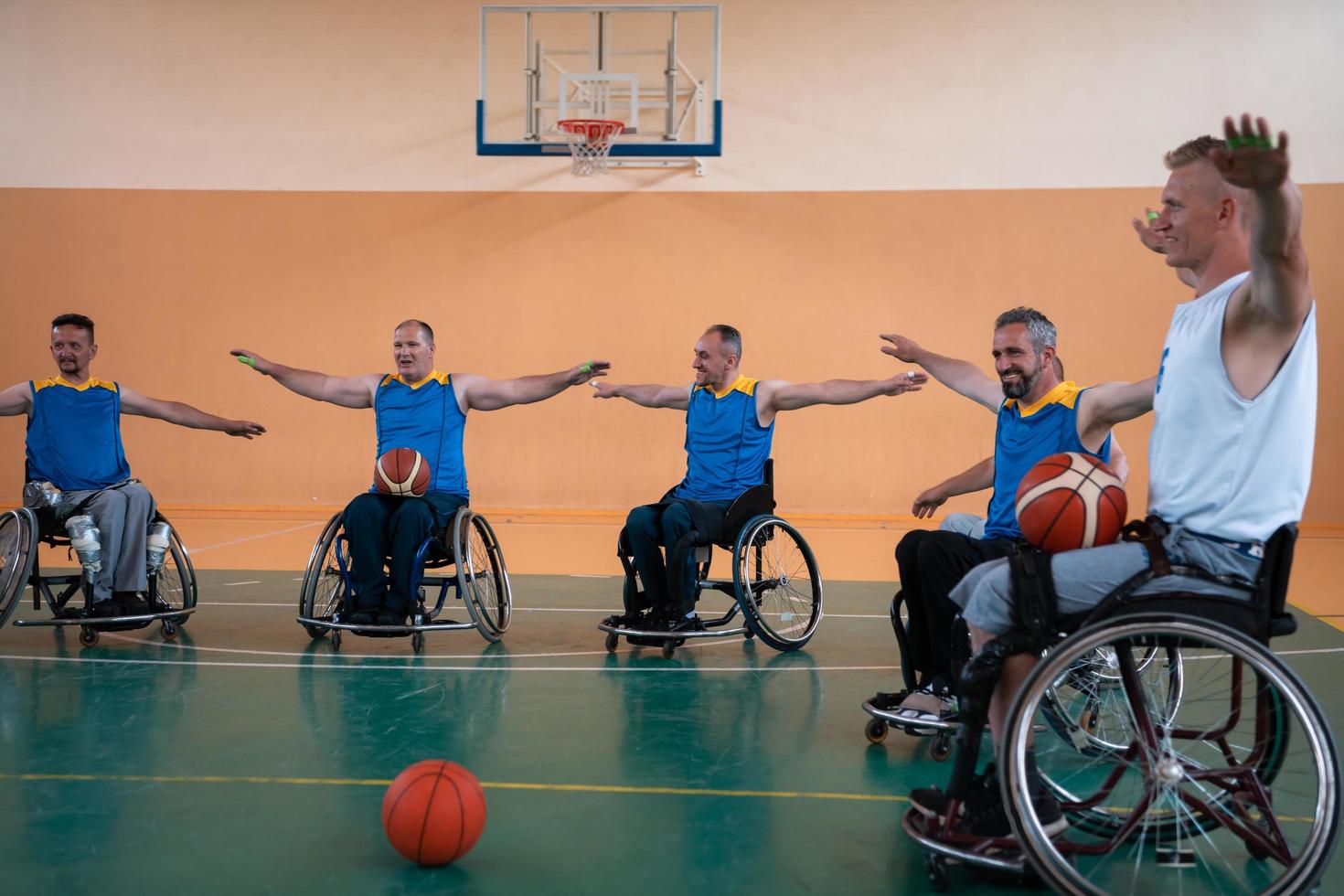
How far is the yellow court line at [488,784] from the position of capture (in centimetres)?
309

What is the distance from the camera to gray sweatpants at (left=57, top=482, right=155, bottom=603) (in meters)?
4.81

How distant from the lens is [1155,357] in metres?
9.49

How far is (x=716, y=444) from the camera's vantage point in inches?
202


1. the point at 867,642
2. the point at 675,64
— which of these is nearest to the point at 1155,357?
the point at 675,64

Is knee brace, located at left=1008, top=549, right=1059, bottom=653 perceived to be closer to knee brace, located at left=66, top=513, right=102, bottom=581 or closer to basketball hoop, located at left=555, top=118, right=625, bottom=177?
knee brace, located at left=66, top=513, right=102, bottom=581

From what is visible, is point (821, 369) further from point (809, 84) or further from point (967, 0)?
point (967, 0)

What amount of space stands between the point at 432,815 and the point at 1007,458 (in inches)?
76.9

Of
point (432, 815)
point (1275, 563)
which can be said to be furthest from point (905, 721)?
point (432, 815)

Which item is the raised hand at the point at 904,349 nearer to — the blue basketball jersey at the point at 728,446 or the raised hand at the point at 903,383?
the raised hand at the point at 903,383

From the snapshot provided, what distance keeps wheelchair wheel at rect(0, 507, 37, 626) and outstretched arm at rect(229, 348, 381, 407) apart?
1.14m

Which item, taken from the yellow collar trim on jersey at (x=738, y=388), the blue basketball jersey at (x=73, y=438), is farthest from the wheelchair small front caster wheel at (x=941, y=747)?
the blue basketball jersey at (x=73, y=438)

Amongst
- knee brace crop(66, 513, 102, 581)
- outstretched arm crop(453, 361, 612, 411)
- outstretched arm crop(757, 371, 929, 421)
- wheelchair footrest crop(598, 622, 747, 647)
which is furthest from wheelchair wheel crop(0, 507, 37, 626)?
outstretched arm crop(757, 371, 929, 421)

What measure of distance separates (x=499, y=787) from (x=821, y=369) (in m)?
6.95

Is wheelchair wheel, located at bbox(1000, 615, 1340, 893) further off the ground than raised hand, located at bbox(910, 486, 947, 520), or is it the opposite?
raised hand, located at bbox(910, 486, 947, 520)
